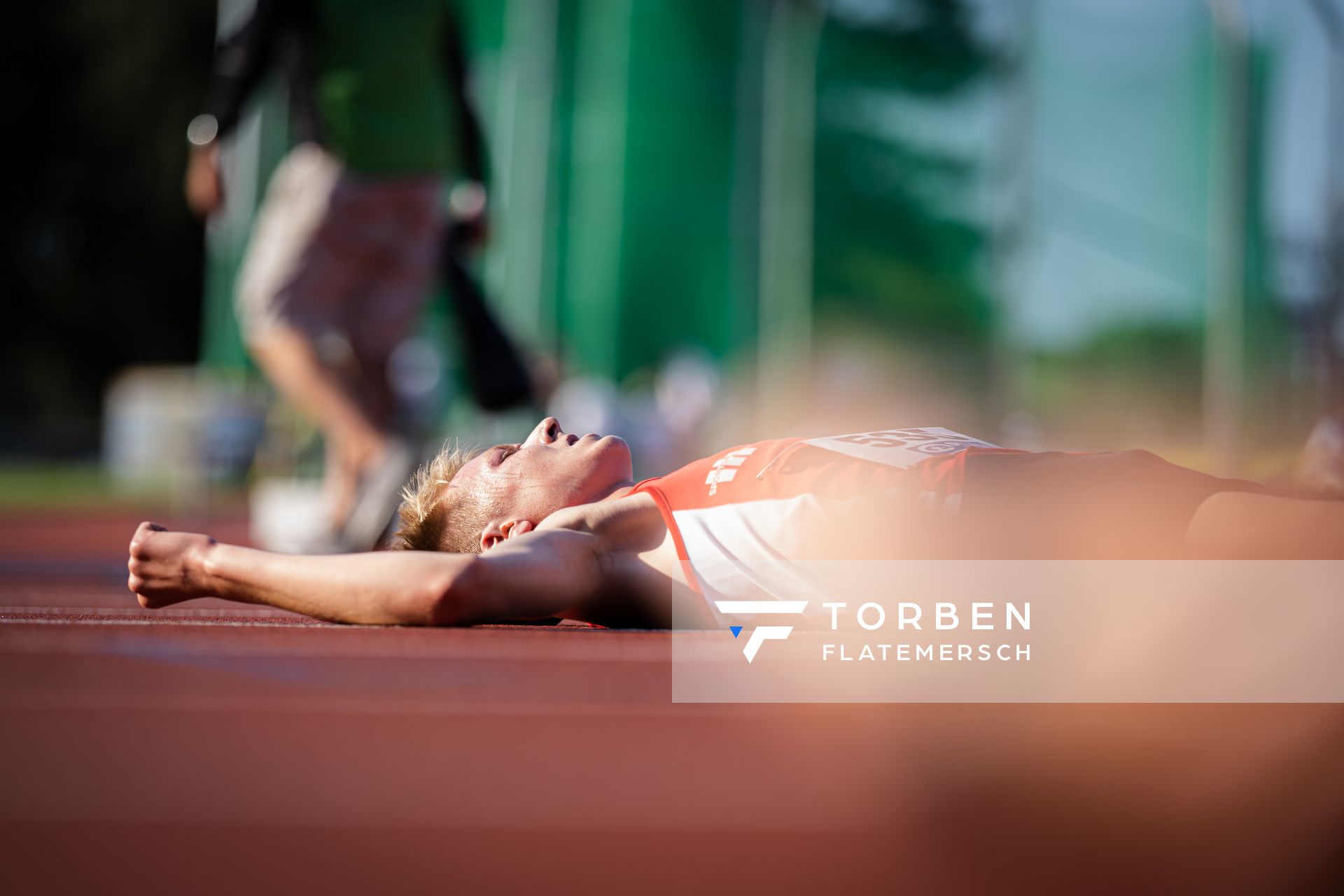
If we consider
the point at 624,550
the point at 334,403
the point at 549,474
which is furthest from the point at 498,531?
the point at 334,403

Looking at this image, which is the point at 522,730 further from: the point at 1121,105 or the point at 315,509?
the point at 1121,105

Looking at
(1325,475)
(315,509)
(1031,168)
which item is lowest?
(315,509)

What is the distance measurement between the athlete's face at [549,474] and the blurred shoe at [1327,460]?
3.90 feet

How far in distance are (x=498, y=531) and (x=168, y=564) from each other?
0.46 meters

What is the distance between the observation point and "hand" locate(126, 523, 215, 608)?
1.71m

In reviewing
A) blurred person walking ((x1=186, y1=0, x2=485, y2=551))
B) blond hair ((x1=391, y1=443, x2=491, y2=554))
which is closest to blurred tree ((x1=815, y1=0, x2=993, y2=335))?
blurred person walking ((x1=186, y1=0, x2=485, y2=551))

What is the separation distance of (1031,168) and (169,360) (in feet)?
51.8

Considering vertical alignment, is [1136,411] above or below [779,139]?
below

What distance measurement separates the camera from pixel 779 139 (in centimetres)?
871

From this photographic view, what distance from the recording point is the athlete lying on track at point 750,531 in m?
1.54

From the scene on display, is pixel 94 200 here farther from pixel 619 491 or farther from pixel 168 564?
pixel 619 491

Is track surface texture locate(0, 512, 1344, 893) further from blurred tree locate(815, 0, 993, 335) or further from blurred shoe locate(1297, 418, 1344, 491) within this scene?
blurred tree locate(815, 0, 993, 335)

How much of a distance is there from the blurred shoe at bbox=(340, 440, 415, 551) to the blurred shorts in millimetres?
454

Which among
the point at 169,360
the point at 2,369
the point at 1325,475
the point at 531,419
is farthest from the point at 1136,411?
the point at 2,369
